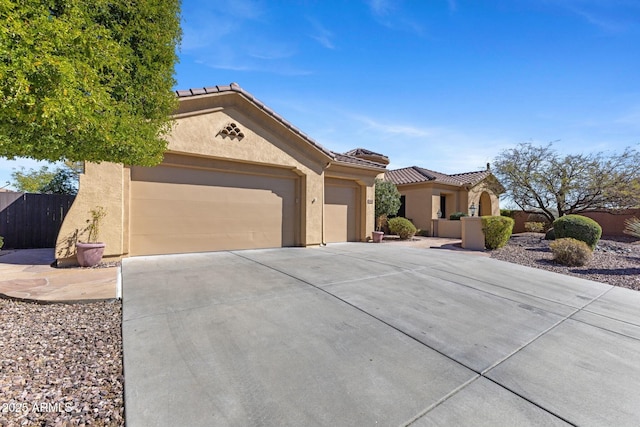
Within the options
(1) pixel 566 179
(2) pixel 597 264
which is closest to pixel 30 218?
(2) pixel 597 264

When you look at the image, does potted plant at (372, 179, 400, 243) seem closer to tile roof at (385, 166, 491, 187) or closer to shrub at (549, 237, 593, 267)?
tile roof at (385, 166, 491, 187)

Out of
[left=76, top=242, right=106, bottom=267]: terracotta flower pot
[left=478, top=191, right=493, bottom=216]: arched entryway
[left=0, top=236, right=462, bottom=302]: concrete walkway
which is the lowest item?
[left=0, top=236, right=462, bottom=302]: concrete walkway

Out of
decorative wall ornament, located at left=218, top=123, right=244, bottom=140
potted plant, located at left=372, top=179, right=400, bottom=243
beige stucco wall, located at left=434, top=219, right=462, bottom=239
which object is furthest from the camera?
beige stucco wall, located at left=434, top=219, right=462, bottom=239

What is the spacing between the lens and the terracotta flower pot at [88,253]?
6785mm

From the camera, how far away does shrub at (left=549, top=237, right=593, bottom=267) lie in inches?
331

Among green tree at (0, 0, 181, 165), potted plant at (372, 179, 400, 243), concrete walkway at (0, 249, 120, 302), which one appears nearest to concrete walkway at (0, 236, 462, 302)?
concrete walkway at (0, 249, 120, 302)

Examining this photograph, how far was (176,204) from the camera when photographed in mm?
8820

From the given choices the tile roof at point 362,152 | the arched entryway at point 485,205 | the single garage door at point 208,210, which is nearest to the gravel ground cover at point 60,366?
the single garage door at point 208,210

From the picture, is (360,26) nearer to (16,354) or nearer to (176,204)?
(176,204)

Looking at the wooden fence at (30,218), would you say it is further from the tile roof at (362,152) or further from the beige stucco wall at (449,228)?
the beige stucco wall at (449,228)

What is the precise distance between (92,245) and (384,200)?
13169 millimetres

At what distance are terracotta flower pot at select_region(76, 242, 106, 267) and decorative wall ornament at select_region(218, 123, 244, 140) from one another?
4953 millimetres

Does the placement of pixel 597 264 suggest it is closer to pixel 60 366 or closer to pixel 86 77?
pixel 60 366

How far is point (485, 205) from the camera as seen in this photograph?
23.6 meters
